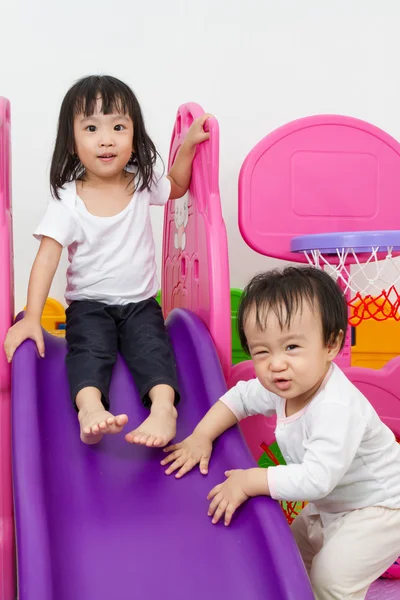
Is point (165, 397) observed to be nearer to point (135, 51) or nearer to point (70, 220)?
point (70, 220)

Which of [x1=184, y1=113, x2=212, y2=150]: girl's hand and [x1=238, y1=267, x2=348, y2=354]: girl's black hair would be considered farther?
[x1=184, y1=113, x2=212, y2=150]: girl's hand

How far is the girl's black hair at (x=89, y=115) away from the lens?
1526 millimetres

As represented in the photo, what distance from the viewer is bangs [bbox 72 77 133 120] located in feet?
4.99

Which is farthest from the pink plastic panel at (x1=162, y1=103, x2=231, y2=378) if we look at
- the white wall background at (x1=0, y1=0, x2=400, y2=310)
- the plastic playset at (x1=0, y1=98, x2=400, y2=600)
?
the white wall background at (x1=0, y1=0, x2=400, y2=310)

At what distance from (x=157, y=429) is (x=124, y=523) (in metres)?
0.17

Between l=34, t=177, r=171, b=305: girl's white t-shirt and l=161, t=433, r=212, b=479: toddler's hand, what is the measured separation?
0.42 m

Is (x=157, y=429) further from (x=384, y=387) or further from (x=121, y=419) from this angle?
(x=384, y=387)

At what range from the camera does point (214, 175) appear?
1.55m

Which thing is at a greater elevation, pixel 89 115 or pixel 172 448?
pixel 89 115

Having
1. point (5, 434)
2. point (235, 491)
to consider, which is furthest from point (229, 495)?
point (5, 434)

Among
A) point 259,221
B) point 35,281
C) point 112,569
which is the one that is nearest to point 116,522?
point 112,569

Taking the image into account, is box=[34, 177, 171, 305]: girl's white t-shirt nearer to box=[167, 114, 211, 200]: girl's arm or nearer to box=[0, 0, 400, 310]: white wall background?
box=[167, 114, 211, 200]: girl's arm

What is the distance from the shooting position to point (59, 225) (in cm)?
150

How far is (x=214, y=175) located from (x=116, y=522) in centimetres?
76
